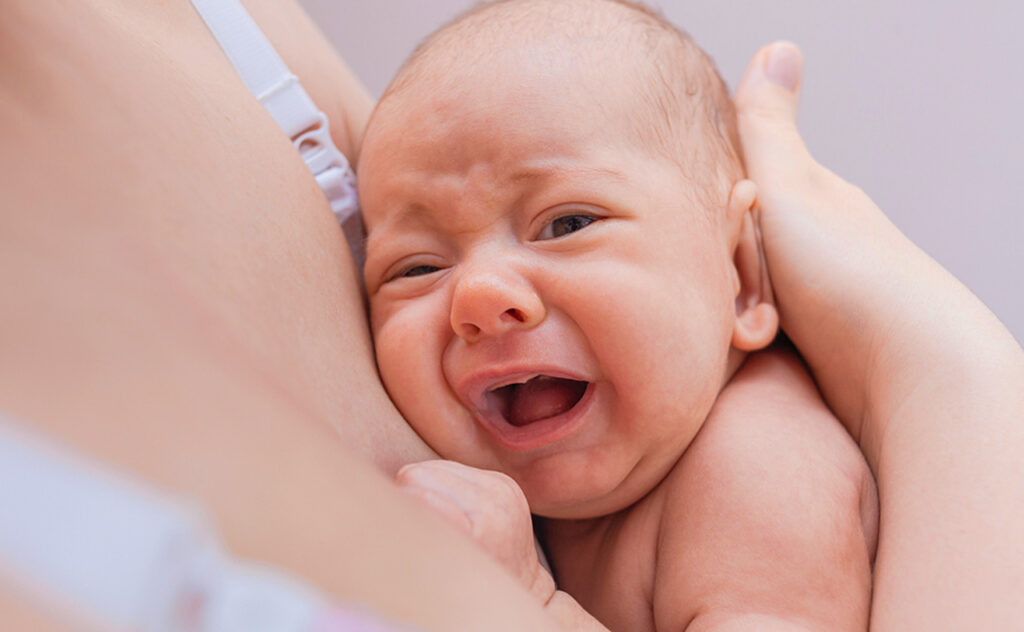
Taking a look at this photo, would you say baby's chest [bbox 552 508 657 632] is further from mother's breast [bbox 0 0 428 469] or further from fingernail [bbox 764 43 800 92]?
fingernail [bbox 764 43 800 92]

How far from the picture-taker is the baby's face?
71 centimetres

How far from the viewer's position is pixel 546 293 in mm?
711

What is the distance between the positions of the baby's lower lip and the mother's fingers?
32 centimetres

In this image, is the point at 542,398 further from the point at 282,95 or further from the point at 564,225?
the point at 282,95

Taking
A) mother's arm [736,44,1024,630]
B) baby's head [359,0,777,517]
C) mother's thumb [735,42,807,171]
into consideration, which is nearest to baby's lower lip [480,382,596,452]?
baby's head [359,0,777,517]

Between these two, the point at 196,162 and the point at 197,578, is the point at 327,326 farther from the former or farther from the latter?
the point at 197,578

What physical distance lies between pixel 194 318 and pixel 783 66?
858 mm

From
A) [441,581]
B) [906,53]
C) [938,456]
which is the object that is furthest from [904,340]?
[906,53]

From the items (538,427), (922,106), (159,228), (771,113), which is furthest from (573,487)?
(922,106)

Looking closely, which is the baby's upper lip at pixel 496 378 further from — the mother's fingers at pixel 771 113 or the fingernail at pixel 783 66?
the fingernail at pixel 783 66

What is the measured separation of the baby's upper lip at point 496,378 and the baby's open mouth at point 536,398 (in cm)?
3

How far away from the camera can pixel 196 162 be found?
53 cm

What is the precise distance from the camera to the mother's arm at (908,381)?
0.57 m

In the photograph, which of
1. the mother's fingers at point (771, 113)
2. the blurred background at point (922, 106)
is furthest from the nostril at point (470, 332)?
the blurred background at point (922, 106)
